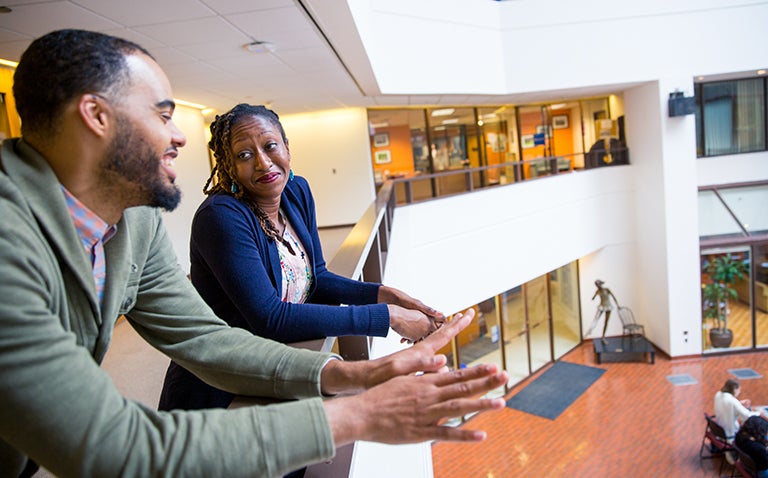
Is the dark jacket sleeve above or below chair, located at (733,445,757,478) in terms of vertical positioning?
above

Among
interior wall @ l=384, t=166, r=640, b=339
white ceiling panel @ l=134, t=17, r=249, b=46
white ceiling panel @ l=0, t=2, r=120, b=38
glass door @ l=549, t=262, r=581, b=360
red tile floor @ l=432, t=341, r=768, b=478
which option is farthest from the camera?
glass door @ l=549, t=262, r=581, b=360

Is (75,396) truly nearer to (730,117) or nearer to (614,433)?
(614,433)

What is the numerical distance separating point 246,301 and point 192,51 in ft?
14.4

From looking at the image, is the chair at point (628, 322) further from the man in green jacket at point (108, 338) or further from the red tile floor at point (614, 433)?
the man in green jacket at point (108, 338)

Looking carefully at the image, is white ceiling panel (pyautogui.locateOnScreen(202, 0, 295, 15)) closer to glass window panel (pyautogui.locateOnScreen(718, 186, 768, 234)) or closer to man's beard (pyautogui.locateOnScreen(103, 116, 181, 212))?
man's beard (pyautogui.locateOnScreen(103, 116, 181, 212))

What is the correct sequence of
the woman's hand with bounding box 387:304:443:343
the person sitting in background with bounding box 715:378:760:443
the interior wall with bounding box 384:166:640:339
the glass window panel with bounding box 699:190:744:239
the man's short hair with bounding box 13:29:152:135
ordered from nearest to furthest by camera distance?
1. the man's short hair with bounding box 13:29:152:135
2. the woman's hand with bounding box 387:304:443:343
3. the person sitting in background with bounding box 715:378:760:443
4. the interior wall with bounding box 384:166:640:339
5. the glass window panel with bounding box 699:190:744:239

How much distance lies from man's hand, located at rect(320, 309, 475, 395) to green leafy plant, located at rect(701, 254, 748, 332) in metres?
12.2

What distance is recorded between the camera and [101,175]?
2.70ft

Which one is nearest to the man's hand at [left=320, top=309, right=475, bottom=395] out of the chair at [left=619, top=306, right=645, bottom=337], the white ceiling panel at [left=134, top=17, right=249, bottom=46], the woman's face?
the woman's face

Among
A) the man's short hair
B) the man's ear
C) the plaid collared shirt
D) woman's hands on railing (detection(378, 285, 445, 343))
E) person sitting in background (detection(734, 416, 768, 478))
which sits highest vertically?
the man's short hair

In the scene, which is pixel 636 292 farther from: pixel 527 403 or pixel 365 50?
pixel 365 50

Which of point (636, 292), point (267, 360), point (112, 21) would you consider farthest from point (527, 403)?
point (267, 360)

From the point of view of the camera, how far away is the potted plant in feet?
36.0

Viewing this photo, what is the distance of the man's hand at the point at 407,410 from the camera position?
0.80m
